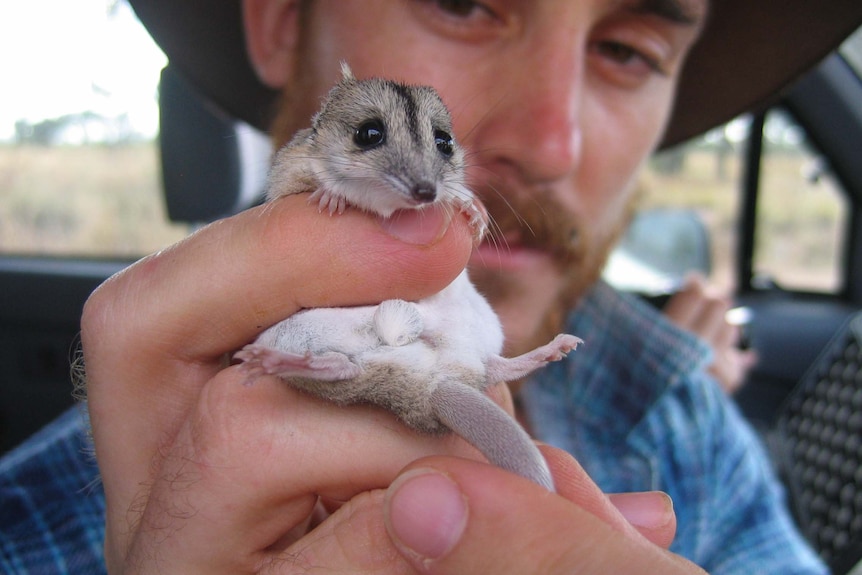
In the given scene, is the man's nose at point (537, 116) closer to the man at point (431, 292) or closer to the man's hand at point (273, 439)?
the man at point (431, 292)

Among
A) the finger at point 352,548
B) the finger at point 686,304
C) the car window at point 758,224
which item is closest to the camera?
the finger at point 352,548

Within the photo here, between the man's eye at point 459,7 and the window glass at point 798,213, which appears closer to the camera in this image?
the man's eye at point 459,7

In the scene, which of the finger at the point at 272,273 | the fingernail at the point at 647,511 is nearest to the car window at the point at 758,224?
the fingernail at the point at 647,511

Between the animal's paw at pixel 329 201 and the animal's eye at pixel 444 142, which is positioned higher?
the animal's eye at pixel 444 142

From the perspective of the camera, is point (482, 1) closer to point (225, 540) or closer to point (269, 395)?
point (269, 395)

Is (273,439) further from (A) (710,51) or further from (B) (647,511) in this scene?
(A) (710,51)

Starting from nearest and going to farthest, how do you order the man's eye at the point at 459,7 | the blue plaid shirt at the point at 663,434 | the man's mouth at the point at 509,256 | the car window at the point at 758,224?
the man's mouth at the point at 509,256 → the man's eye at the point at 459,7 → the blue plaid shirt at the point at 663,434 → the car window at the point at 758,224
